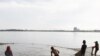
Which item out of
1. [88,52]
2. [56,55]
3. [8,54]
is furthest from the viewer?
[88,52]

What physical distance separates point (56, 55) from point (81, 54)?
4.51 metres

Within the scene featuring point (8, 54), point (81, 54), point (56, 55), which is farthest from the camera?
point (81, 54)

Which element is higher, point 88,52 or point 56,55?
point 56,55

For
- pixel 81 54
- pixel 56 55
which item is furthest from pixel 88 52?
pixel 56 55

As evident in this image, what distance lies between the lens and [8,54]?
22.6 meters

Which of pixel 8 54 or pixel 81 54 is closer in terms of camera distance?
pixel 8 54

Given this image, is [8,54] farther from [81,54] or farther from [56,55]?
[81,54]

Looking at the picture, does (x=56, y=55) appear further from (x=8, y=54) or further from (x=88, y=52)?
(x=88, y=52)

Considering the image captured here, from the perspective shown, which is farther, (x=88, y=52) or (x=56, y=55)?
(x=88, y=52)

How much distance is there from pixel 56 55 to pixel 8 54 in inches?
170

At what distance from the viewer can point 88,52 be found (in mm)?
32438

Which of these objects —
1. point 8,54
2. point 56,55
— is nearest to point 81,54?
point 56,55

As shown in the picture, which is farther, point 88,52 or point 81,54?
point 88,52

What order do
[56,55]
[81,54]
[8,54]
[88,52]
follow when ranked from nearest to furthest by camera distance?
1. [56,55]
2. [8,54]
3. [81,54]
4. [88,52]
